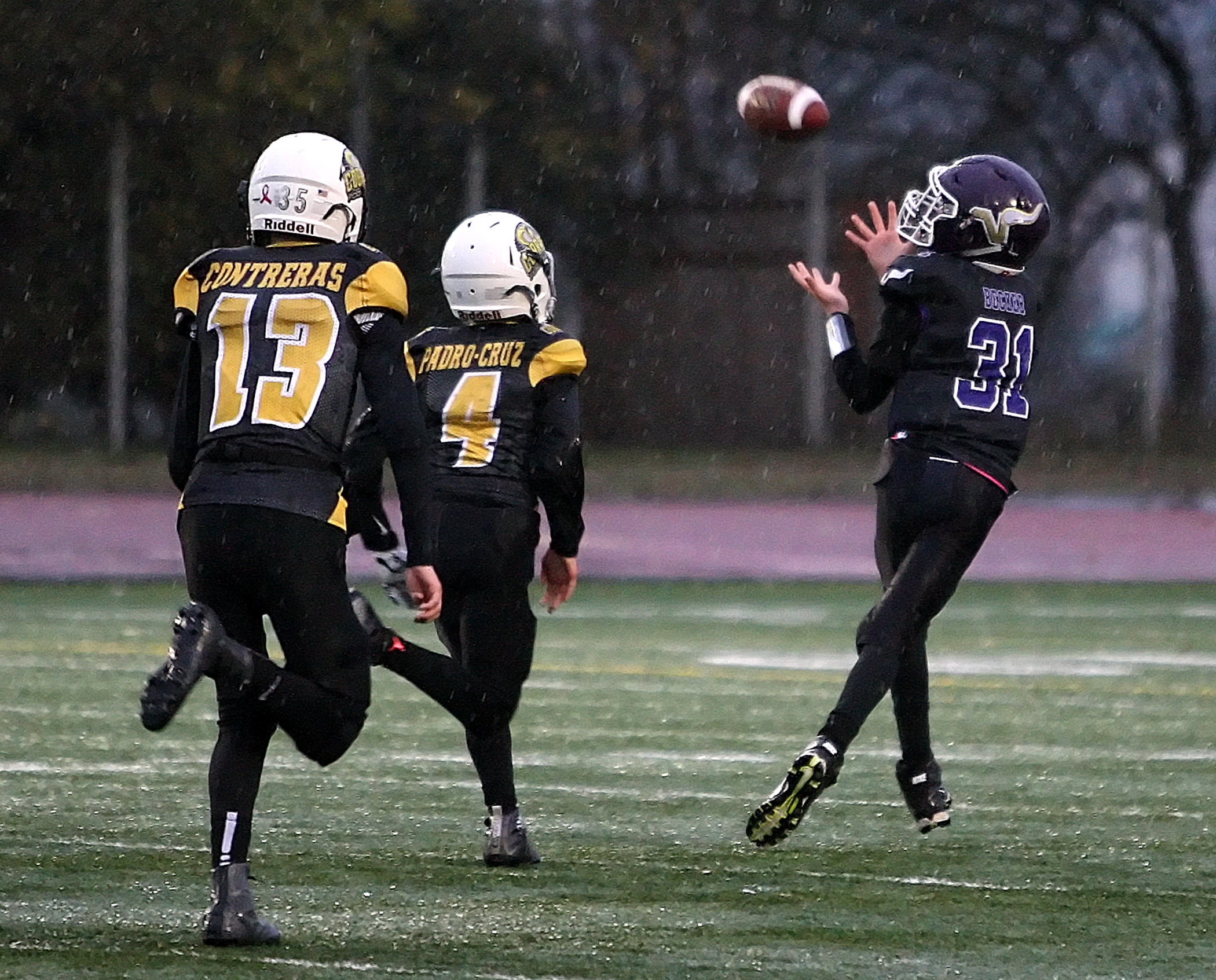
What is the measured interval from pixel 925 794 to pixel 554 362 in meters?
1.48

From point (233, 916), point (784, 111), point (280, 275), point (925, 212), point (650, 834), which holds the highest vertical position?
point (784, 111)

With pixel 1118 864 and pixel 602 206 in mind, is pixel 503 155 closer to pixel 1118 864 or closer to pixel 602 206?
pixel 602 206

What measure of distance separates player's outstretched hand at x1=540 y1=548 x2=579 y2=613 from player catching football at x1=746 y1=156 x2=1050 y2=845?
75 centimetres

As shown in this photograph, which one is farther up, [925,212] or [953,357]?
[925,212]

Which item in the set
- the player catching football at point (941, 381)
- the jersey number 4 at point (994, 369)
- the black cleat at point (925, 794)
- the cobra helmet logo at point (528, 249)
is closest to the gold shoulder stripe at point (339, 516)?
the cobra helmet logo at point (528, 249)

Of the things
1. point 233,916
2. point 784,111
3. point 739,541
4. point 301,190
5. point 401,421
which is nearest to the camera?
point 233,916

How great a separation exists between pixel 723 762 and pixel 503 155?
21535mm

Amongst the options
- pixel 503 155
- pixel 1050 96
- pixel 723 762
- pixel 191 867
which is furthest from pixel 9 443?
pixel 191 867

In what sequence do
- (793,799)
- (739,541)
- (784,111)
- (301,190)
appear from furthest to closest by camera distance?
(739,541) → (784,111) → (793,799) → (301,190)

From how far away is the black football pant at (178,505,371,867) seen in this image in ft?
17.1

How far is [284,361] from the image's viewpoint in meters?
5.28

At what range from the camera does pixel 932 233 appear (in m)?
6.56

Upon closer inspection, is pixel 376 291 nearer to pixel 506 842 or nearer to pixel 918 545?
pixel 506 842

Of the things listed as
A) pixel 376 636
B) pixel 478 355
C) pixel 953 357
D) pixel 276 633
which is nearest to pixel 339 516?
pixel 276 633
